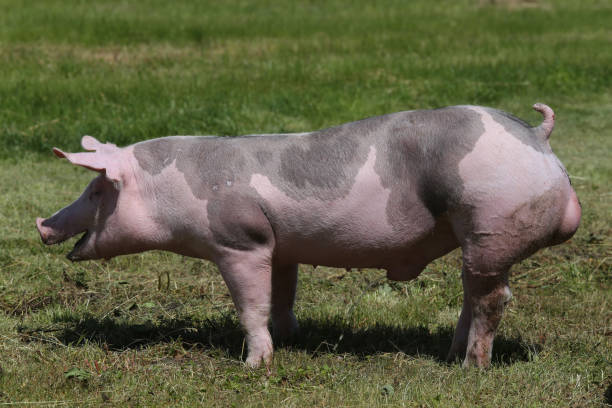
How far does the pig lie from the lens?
151 inches

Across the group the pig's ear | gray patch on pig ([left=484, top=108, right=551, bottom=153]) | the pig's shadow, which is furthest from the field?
gray patch on pig ([left=484, top=108, right=551, bottom=153])

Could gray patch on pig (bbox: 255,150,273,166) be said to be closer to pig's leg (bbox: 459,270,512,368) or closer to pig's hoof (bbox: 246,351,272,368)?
pig's hoof (bbox: 246,351,272,368)

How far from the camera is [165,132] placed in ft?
28.8

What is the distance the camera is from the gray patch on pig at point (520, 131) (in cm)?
388

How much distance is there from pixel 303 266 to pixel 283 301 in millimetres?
1297

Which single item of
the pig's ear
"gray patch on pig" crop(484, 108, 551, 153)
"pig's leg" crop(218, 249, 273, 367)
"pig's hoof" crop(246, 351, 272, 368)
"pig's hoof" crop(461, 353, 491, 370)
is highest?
"gray patch on pig" crop(484, 108, 551, 153)

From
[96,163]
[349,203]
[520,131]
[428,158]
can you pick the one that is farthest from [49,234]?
[520,131]

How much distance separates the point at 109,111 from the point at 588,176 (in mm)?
4896

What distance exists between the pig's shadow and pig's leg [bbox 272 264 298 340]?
0.08 metres

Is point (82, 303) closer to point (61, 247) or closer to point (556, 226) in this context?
point (61, 247)

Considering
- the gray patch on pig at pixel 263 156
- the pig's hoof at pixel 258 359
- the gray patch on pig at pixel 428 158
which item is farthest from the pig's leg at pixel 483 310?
the gray patch on pig at pixel 263 156

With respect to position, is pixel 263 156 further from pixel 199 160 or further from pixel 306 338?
pixel 306 338

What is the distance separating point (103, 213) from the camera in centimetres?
438

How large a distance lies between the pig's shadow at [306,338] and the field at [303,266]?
0.02 metres
